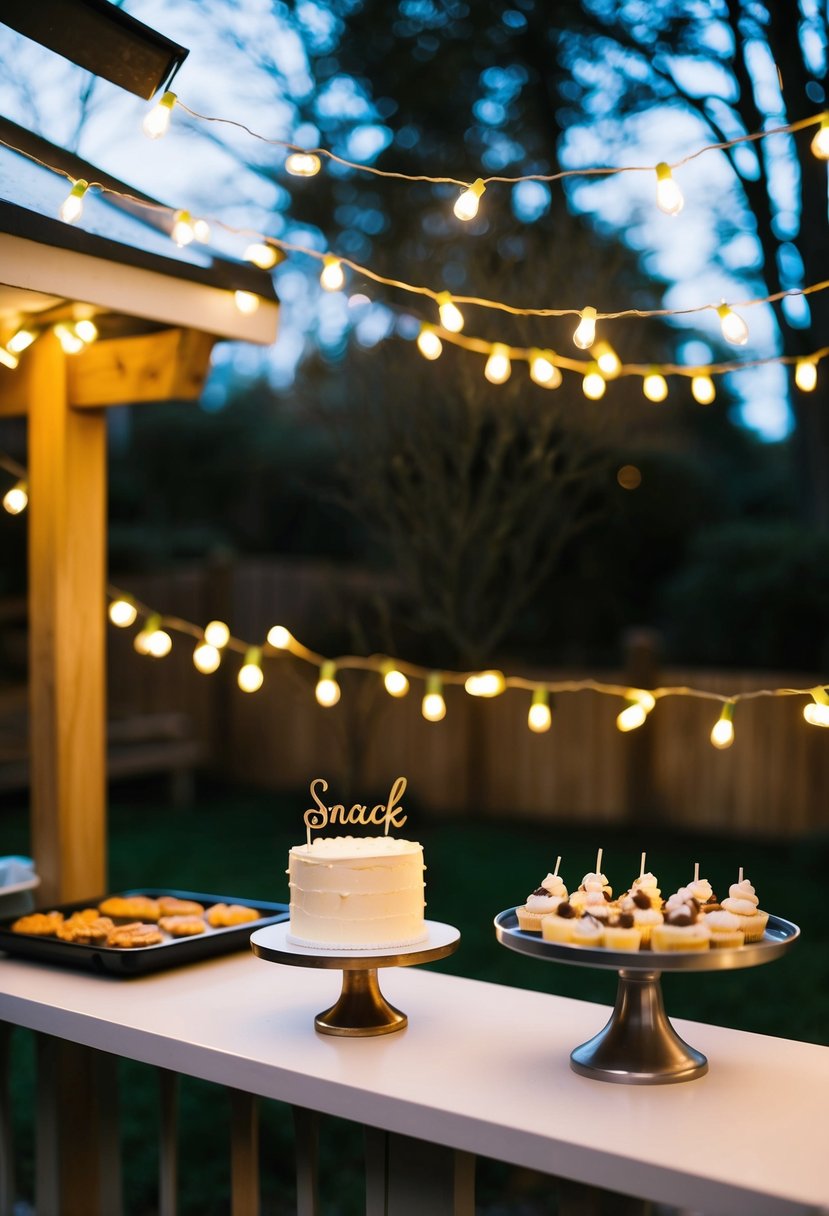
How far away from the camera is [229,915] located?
242 cm

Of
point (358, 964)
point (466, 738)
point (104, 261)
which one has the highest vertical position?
point (104, 261)

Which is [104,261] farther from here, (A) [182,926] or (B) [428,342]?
(A) [182,926]

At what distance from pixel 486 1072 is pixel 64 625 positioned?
4.73 ft

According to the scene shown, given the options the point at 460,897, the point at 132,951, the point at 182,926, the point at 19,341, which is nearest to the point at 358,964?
the point at 132,951

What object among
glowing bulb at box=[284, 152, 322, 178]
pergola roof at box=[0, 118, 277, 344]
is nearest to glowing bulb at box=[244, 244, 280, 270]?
pergola roof at box=[0, 118, 277, 344]

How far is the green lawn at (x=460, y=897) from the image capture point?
3533mm

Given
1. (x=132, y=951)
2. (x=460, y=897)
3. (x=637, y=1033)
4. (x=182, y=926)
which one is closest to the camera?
(x=637, y=1033)

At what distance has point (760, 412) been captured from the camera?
8766 millimetres

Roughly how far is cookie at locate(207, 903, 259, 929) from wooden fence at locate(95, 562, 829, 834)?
2.67 meters

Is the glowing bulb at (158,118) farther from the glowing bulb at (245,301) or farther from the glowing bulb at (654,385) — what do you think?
the glowing bulb at (654,385)

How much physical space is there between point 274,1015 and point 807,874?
12.8ft

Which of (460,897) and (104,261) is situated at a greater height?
(104,261)

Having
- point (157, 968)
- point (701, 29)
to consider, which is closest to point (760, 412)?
point (701, 29)

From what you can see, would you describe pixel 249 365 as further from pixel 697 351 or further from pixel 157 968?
pixel 157 968
